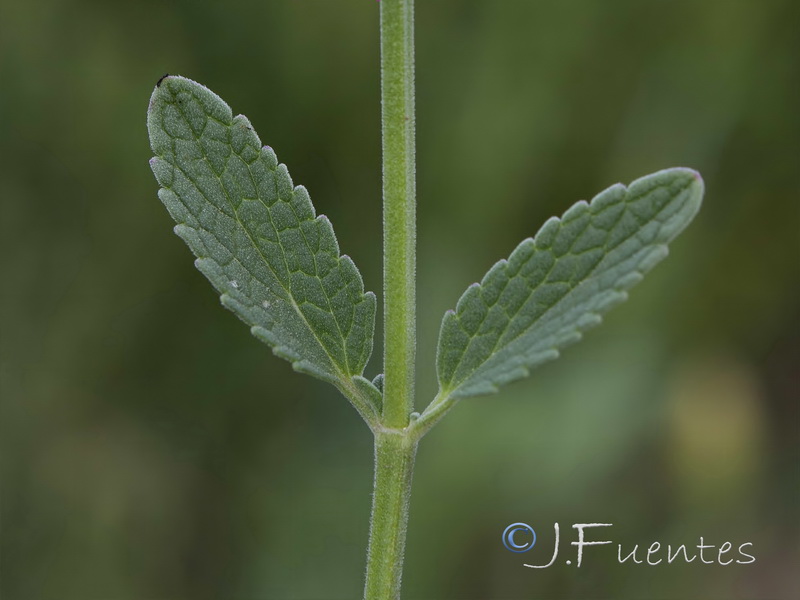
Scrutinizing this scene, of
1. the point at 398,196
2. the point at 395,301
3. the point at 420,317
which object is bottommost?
the point at 395,301

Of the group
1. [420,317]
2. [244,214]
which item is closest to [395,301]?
[244,214]

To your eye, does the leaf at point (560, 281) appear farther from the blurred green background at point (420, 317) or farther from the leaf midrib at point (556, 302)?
the blurred green background at point (420, 317)

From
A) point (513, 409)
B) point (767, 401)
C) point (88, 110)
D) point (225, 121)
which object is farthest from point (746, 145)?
point (225, 121)

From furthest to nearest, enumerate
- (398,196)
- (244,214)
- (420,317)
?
(420,317), (244,214), (398,196)

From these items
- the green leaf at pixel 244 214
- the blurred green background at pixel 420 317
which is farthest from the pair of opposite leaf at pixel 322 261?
the blurred green background at pixel 420 317

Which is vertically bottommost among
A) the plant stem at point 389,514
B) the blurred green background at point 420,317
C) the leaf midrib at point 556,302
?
the plant stem at point 389,514

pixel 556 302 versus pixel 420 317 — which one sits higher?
pixel 420 317

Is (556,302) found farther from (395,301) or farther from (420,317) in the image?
(420,317)
